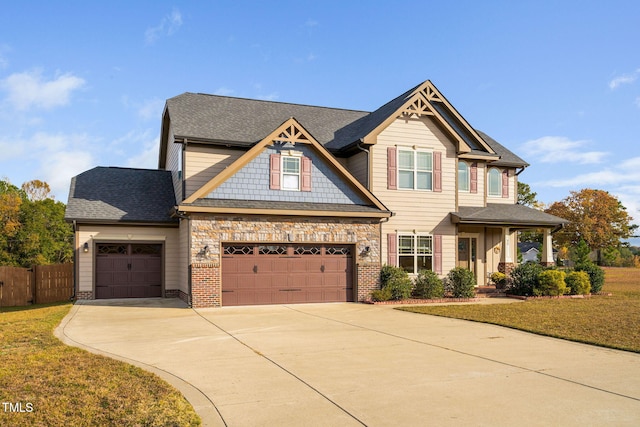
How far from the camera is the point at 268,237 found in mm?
18391

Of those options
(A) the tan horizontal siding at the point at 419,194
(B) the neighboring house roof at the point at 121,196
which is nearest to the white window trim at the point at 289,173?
(A) the tan horizontal siding at the point at 419,194

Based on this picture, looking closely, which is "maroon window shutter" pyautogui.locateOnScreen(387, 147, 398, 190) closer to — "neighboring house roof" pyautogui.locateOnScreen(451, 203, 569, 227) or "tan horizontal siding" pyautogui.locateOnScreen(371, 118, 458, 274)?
"tan horizontal siding" pyautogui.locateOnScreen(371, 118, 458, 274)

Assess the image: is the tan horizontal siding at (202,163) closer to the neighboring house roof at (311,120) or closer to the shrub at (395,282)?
the neighboring house roof at (311,120)

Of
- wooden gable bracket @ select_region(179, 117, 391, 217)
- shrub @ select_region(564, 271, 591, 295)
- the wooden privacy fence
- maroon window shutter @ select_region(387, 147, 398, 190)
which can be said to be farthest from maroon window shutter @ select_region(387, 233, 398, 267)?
the wooden privacy fence

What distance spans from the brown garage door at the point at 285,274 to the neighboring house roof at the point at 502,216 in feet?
17.8

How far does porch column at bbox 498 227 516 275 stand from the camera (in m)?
24.8

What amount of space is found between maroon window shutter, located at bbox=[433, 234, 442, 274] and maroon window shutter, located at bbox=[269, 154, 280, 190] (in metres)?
6.98

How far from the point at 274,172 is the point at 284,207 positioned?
4.54 ft

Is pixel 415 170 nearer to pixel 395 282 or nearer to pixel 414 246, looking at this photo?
pixel 414 246

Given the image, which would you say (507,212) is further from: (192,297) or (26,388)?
(26,388)

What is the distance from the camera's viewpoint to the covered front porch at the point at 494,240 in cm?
2362

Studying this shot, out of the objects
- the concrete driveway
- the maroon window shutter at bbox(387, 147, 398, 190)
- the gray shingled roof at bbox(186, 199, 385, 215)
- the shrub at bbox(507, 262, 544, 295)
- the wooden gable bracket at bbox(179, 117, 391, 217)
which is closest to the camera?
the concrete driveway

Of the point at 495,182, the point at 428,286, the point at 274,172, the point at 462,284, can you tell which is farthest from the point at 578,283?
the point at 274,172

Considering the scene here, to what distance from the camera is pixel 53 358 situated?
9211 mm
